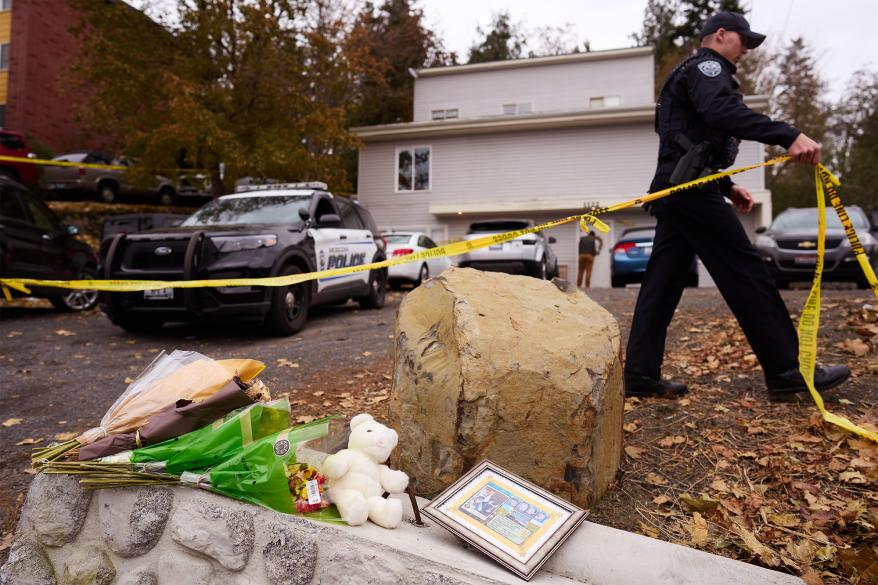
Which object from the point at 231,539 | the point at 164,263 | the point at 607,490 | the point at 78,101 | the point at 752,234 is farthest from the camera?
the point at 78,101

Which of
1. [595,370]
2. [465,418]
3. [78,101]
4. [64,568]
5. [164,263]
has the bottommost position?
[64,568]

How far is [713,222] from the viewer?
3.24m

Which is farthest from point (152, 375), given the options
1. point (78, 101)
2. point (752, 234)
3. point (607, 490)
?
point (78, 101)

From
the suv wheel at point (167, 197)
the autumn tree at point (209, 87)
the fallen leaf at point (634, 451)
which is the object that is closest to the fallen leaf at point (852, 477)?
the fallen leaf at point (634, 451)

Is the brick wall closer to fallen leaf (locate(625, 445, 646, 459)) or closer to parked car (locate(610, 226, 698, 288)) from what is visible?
parked car (locate(610, 226, 698, 288))

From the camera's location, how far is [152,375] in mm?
2500

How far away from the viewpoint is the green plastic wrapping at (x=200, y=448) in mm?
2006

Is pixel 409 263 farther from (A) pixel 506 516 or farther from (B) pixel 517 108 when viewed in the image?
(B) pixel 517 108

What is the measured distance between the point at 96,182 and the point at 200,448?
20553 millimetres

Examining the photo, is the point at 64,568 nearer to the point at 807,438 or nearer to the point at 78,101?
the point at 807,438

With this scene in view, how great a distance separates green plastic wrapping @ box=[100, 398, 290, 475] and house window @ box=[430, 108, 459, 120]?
21.7m

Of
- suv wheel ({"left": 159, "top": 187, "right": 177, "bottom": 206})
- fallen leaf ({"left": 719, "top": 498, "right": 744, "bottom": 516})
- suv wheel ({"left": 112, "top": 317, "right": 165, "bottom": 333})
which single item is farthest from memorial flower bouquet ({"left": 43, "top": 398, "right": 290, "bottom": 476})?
suv wheel ({"left": 159, "top": 187, "right": 177, "bottom": 206})

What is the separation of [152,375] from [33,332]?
6.43 m

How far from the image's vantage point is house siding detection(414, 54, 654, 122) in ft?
67.3
